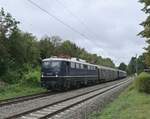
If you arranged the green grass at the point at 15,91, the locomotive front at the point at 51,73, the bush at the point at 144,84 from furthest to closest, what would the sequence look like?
the locomotive front at the point at 51,73 < the green grass at the point at 15,91 < the bush at the point at 144,84

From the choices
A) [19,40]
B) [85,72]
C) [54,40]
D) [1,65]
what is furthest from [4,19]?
[54,40]

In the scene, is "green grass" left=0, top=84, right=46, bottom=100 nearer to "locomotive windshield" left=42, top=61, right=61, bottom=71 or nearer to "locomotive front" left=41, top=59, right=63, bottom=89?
"locomotive front" left=41, top=59, right=63, bottom=89

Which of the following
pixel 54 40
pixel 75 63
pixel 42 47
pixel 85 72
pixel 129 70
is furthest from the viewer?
pixel 129 70

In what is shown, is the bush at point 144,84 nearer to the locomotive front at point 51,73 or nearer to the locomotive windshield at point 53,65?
the locomotive front at point 51,73

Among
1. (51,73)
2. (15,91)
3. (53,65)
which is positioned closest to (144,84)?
(51,73)

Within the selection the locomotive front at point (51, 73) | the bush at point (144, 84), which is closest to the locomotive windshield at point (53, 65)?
the locomotive front at point (51, 73)

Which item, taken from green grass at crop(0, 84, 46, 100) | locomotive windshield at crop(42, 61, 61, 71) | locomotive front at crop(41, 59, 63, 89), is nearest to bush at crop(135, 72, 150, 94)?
locomotive front at crop(41, 59, 63, 89)

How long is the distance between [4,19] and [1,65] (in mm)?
7544

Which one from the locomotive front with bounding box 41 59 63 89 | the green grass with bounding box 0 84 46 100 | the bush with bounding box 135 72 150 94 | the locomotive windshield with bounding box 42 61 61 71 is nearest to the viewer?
the bush with bounding box 135 72 150 94

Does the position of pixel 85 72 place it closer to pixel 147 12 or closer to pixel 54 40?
pixel 147 12

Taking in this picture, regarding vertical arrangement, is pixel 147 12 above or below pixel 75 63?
above

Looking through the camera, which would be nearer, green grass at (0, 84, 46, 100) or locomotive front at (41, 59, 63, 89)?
green grass at (0, 84, 46, 100)

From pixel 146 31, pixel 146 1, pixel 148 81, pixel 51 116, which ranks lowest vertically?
pixel 51 116

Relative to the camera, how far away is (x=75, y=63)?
130ft
